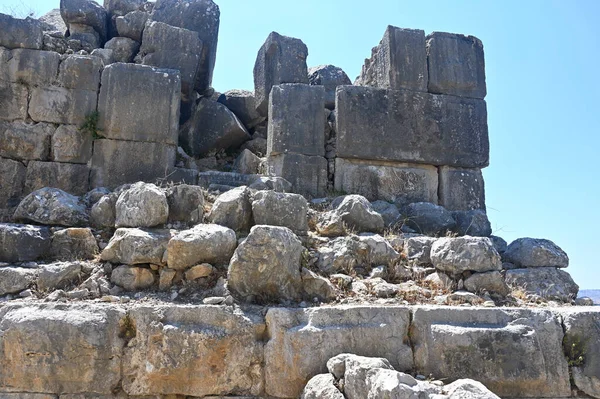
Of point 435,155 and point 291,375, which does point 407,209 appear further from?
point 291,375

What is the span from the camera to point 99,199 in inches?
211

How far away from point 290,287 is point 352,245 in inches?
34.8

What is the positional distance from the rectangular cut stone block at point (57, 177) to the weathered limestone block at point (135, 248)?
6.85 feet

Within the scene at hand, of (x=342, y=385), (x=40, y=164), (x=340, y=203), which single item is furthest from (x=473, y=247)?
(x=40, y=164)

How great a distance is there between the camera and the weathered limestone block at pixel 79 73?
6.43m

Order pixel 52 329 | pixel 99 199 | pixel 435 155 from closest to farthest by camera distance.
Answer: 1. pixel 52 329
2. pixel 99 199
3. pixel 435 155

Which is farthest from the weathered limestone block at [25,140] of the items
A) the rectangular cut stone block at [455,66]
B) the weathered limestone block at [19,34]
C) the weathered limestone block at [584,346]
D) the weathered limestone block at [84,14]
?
the weathered limestone block at [584,346]

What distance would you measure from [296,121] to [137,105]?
1.94 m

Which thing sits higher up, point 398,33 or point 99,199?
point 398,33

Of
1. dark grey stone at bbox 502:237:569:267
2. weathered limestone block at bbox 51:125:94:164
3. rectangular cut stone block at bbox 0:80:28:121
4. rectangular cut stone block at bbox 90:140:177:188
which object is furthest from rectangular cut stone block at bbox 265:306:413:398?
rectangular cut stone block at bbox 0:80:28:121

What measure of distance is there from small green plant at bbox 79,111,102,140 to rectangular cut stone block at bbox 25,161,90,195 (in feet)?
1.39

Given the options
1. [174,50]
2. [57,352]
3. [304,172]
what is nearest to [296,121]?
[304,172]

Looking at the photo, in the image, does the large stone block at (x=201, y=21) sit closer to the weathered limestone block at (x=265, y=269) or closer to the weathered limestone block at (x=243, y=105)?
the weathered limestone block at (x=243, y=105)

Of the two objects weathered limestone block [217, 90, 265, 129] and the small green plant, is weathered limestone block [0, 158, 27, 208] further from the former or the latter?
weathered limestone block [217, 90, 265, 129]
